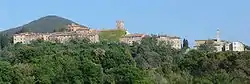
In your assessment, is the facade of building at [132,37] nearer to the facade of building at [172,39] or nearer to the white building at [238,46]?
the facade of building at [172,39]

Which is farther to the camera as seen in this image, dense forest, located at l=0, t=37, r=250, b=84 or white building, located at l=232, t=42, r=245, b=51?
white building, located at l=232, t=42, r=245, b=51

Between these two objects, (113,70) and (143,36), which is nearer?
(113,70)

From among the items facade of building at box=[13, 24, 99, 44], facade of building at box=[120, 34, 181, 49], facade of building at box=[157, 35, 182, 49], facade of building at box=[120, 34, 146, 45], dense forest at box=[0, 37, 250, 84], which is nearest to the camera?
dense forest at box=[0, 37, 250, 84]

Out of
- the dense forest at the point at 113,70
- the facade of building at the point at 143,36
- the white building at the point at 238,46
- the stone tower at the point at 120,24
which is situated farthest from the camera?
the stone tower at the point at 120,24

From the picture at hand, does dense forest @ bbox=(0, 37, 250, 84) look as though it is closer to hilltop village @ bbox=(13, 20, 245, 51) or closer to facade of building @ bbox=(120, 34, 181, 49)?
hilltop village @ bbox=(13, 20, 245, 51)

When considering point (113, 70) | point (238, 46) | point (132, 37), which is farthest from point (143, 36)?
point (113, 70)

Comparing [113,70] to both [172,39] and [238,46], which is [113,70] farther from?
[238,46]

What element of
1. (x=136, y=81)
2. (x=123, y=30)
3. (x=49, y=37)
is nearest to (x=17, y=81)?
(x=136, y=81)

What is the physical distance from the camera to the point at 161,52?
65.9m

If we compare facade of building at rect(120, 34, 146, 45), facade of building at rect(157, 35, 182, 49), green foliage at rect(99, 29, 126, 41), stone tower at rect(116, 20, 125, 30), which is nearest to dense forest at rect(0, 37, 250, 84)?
facade of building at rect(120, 34, 146, 45)

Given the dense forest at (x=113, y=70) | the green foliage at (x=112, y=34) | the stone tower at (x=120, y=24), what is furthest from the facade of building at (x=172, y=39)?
the dense forest at (x=113, y=70)

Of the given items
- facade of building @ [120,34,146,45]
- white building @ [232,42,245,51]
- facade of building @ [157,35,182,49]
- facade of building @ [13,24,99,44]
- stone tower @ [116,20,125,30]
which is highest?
stone tower @ [116,20,125,30]

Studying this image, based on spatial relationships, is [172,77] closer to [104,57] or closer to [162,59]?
[104,57]

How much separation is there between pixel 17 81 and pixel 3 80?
2.79 ft
